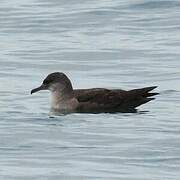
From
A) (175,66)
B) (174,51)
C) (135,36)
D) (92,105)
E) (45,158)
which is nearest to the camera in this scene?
(45,158)

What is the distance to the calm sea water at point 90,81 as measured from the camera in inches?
495

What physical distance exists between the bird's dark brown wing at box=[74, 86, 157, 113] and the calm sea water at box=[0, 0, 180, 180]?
0.77 feet

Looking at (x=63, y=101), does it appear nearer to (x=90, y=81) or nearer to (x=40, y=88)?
(x=40, y=88)

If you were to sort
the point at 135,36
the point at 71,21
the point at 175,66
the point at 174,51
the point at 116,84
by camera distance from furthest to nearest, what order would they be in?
the point at 71,21 → the point at 135,36 → the point at 174,51 → the point at 175,66 → the point at 116,84

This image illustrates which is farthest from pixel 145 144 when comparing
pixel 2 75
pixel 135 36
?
pixel 135 36

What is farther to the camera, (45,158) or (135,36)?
(135,36)

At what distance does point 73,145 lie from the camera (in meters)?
13.6

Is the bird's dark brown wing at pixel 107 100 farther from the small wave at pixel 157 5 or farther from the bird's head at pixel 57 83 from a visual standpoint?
the small wave at pixel 157 5

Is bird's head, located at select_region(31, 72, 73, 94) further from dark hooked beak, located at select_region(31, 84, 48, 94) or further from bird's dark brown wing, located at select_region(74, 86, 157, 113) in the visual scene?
bird's dark brown wing, located at select_region(74, 86, 157, 113)

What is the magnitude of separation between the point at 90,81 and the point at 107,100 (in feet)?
6.01

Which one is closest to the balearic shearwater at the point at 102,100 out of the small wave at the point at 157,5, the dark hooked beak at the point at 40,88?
the dark hooked beak at the point at 40,88

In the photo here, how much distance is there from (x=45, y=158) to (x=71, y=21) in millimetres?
13071

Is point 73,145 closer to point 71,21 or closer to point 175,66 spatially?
point 175,66

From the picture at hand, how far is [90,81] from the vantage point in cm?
1894
